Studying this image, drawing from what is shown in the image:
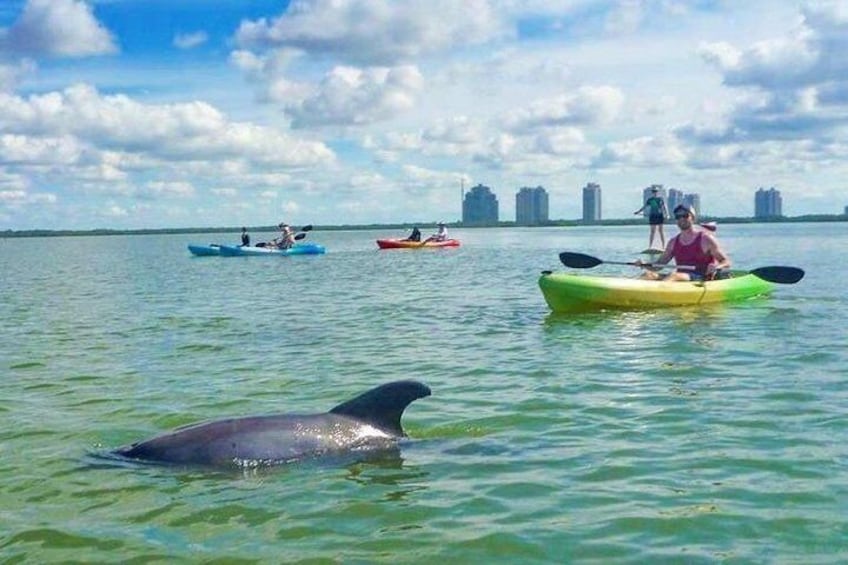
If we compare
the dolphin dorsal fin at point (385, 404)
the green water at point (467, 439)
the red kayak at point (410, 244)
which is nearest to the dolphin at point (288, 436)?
the dolphin dorsal fin at point (385, 404)

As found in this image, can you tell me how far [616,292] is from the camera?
20.8 m

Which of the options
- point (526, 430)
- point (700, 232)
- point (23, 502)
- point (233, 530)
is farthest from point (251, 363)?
point (700, 232)

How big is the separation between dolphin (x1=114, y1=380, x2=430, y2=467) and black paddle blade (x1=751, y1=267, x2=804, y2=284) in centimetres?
1578

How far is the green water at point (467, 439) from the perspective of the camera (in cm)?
714

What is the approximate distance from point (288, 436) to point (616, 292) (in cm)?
1301

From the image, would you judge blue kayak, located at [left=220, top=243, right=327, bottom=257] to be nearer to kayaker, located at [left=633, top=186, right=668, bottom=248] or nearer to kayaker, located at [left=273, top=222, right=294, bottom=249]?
kayaker, located at [left=273, top=222, right=294, bottom=249]

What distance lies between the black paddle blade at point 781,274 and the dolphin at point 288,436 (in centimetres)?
1578

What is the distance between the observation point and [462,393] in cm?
1284

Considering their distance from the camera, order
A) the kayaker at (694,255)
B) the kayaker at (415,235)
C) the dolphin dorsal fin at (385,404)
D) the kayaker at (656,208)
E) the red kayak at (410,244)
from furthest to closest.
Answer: the red kayak at (410,244) → the kayaker at (415,235) → the kayaker at (656,208) → the kayaker at (694,255) → the dolphin dorsal fin at (385,404)

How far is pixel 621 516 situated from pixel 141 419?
655 centimetres

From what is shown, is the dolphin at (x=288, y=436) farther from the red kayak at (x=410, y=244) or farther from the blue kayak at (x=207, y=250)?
the red kayak at (x=410, y=244)

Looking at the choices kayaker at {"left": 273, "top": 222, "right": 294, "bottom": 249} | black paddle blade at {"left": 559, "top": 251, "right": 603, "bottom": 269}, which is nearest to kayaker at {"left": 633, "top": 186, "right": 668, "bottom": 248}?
black paddle blade at {"left": 559, "top": 251, "right": 603, "bottom": 269}

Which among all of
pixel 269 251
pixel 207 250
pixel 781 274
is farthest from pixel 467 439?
pixel 207 250

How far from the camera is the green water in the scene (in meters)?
7.14
